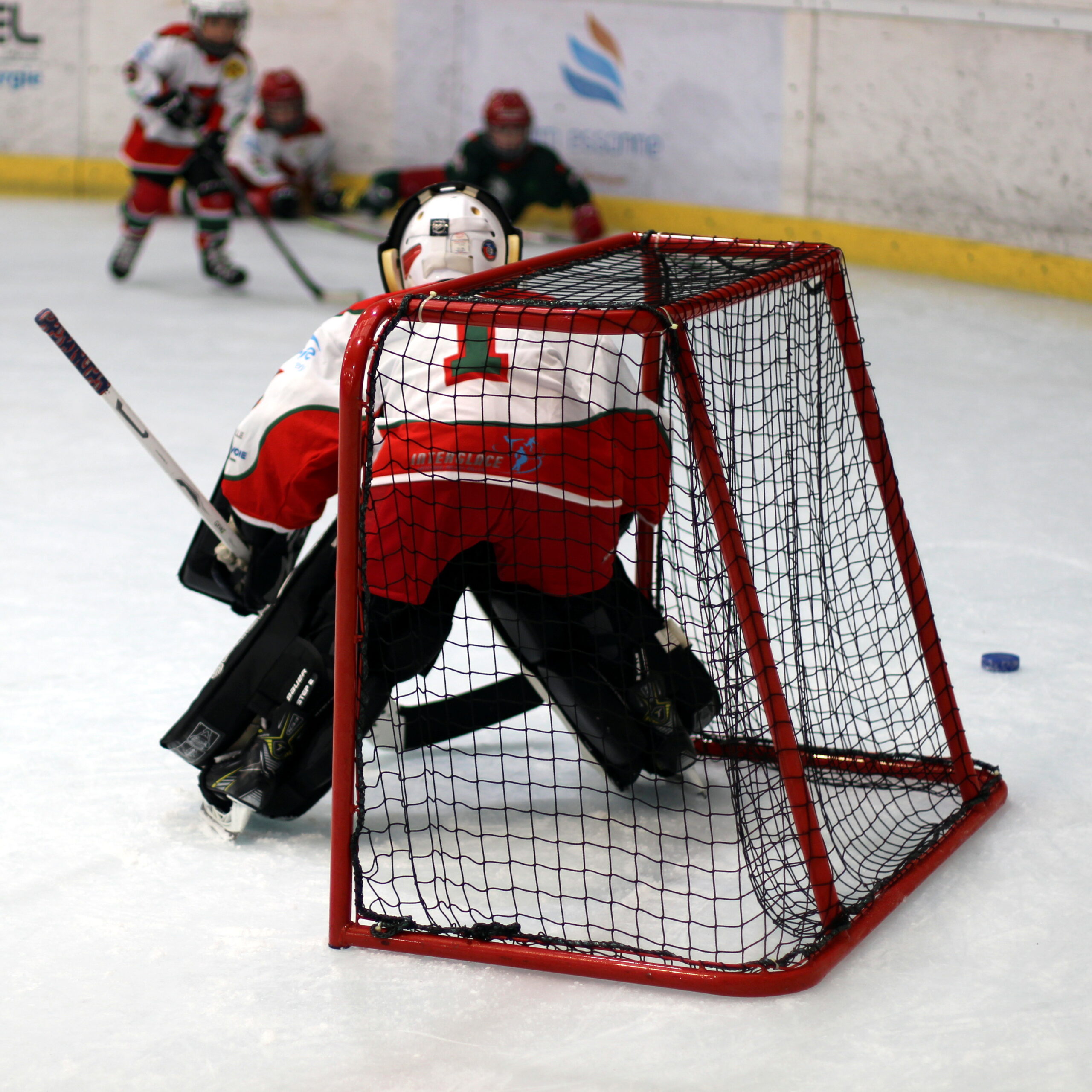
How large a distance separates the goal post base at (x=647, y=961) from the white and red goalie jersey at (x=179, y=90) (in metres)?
5.16

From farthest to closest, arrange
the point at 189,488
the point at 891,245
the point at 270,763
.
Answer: the point at 891,245 → the point at 189,488 → the point at 270,763

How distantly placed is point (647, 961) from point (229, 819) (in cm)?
73

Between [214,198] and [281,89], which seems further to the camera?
[281,89]

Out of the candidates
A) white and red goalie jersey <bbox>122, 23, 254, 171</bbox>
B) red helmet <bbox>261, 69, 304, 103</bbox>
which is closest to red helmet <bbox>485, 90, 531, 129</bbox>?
red helmet <bbox>261, 69, 304, 103</bbox>

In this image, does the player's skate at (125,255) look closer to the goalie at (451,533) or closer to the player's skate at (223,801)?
the goalie at (451,533)

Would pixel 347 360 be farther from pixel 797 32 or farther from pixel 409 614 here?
pixel 797 32

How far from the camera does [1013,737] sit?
2.84 metres

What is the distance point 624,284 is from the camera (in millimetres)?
2527

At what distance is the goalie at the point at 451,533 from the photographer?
2266mm

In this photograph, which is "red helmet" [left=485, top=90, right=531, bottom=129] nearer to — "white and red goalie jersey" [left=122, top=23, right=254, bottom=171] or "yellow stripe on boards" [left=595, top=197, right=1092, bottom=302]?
"yellow stripe on boards" [left=595, top=197, right=1092, bottom=302]

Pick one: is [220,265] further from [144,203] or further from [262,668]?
[262,668]

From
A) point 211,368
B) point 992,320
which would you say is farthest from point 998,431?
point 211,368

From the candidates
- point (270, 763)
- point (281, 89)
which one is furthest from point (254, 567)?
point (281, 89)

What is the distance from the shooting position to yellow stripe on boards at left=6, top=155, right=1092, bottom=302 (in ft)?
22.5
